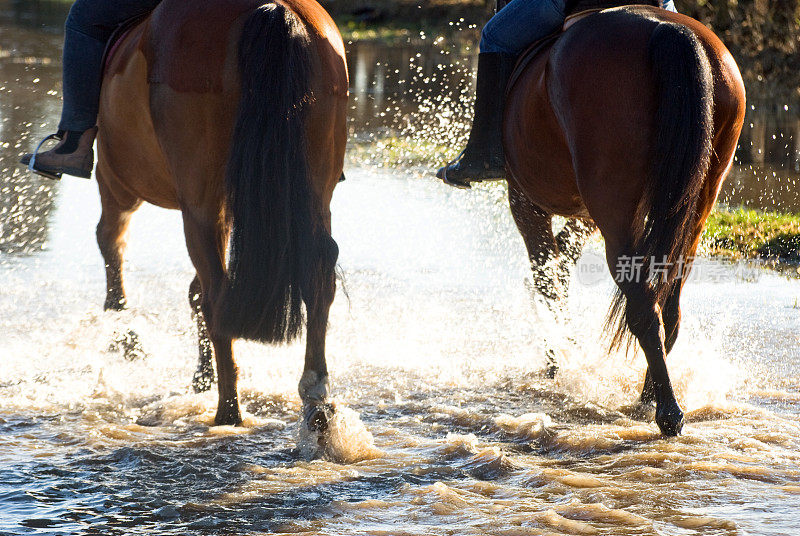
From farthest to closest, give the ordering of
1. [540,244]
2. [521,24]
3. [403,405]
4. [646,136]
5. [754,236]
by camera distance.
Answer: [754,236] < [540,244] < [521,24] < [403,405] < [646,136]

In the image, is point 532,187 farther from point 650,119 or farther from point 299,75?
point 299,75

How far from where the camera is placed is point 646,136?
419cm

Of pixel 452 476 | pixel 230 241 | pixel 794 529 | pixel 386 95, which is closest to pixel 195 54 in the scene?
pixel 230 241

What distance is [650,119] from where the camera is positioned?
13.7ft

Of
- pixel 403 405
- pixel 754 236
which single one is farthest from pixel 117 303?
pixel 754 236

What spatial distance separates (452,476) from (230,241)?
49.3 inches

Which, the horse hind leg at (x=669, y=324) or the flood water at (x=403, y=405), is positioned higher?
the horse hind leg at (x=669, y=324)

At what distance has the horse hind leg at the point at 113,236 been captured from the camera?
5406 millimetres

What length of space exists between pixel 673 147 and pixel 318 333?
1.60 metres

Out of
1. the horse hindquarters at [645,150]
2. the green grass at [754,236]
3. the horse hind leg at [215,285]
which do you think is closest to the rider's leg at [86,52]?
the horse hind leg at [215,285]

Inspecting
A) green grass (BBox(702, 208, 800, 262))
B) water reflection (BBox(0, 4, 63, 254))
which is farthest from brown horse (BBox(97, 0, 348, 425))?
green grass (BBox(702, 208, 800, 262))

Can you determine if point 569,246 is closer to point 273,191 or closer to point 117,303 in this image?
point 273,191

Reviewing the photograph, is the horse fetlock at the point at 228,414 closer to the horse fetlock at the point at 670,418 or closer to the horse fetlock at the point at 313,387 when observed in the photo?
the horse fetlock at the point at 313,387

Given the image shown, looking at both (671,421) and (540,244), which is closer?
(671,421)
